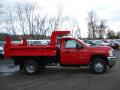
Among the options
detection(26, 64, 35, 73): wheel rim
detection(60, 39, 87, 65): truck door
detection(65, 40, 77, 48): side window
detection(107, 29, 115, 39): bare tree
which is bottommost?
detection(26, 64, 35, 73): wheel rim

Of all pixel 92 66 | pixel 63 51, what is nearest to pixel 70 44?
pixel 63 51

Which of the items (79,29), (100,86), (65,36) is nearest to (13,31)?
(79,29)

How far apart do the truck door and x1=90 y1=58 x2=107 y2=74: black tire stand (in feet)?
1.70

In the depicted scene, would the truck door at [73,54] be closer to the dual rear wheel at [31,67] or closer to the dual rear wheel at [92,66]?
the dual rear wheel at [92,66]

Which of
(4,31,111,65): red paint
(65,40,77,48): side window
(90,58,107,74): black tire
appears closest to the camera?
(90,58,107,74): black tire

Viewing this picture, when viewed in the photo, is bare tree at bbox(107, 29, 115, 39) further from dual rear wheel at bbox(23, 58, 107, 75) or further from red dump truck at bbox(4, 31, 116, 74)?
dual rear wheel at bbox(23, 58, 107, 75)

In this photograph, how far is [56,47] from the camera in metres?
13.1

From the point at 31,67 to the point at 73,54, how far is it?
227 centimetres

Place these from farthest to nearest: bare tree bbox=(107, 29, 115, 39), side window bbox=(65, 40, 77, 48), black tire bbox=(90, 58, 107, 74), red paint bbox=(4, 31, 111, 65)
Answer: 1. bare tree bbox=(107, 29, 115, 39)
2. side window bbox=(65, 40, 77, 48)
3. red paint bbox=(4, 31, 111, 65)
4. black tire bbox=(90, 58, 107, 74)

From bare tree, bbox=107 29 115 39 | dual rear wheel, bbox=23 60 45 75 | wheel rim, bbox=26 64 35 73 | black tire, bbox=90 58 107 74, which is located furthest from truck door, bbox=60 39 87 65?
bare tree, bbox=107 29 115 39

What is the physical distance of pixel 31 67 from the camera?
43.9ft

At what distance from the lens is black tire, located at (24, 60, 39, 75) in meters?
13.3

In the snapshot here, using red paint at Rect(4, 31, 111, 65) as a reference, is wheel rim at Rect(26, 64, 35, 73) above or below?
below

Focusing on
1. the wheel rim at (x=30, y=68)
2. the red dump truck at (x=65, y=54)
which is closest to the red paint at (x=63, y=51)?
the red dump truck at (x=65, y=54)
